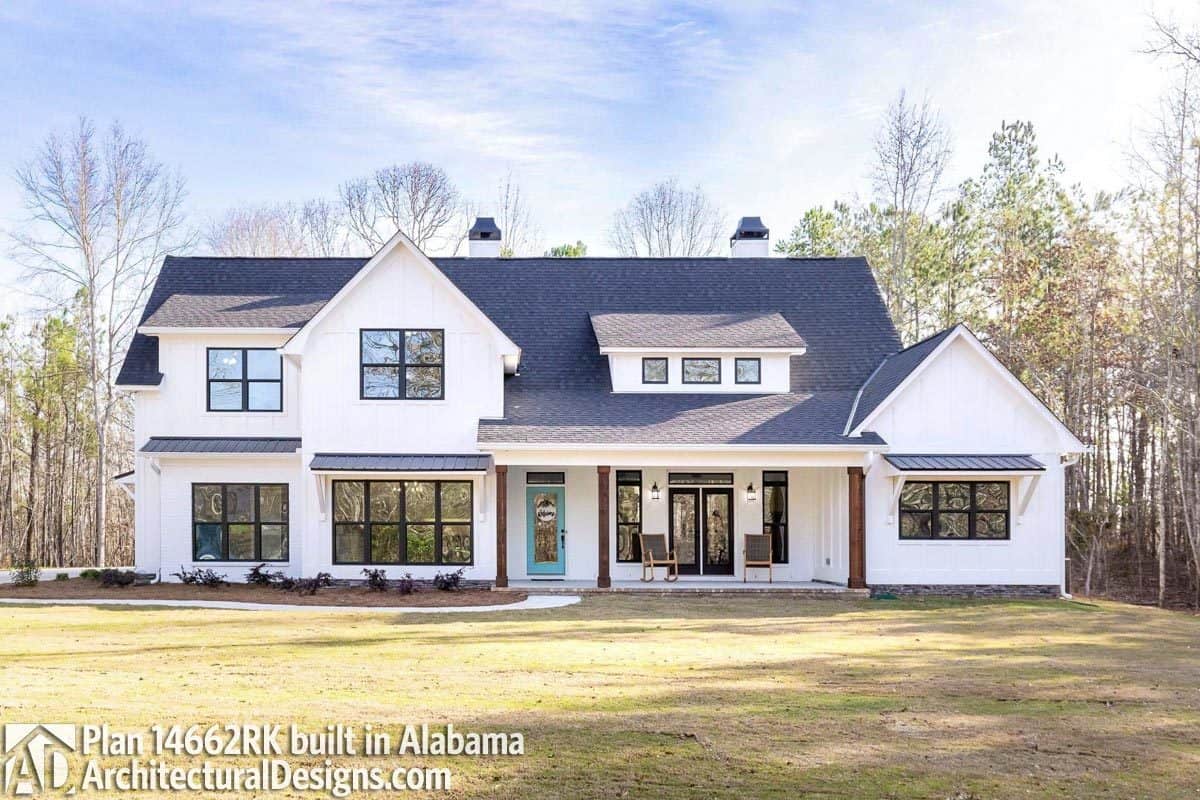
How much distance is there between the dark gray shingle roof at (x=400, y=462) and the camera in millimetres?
18797

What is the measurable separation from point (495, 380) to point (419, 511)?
2.90m

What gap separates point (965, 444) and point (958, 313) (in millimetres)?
16914

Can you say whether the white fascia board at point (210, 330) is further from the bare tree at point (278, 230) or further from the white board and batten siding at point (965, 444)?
the bare tree at point (278, 230)

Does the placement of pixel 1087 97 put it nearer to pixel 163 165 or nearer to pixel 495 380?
pixel 495 380

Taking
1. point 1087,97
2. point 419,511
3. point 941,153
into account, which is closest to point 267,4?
point 419,511

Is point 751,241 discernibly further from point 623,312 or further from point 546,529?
point 546,529

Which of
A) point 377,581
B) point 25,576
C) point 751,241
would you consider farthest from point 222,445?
point 751,241

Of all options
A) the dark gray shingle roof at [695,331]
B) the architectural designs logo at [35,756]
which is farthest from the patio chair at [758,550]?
the architectural designs logo at [35,756]

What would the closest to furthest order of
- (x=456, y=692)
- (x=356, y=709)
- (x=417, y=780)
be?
(x=417, y=780) → (x=356, y=709) → (x=456, y=692)

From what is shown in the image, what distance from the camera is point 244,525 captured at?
20766 mm

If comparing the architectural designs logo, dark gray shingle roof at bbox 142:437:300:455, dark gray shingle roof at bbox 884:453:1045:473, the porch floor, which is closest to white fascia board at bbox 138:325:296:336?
dark gray shingle roof at bbox 142:437:300:455

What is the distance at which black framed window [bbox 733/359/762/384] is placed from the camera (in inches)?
843

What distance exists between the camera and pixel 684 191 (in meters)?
43.0

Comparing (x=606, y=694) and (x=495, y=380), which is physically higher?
(x=495, y=380)
